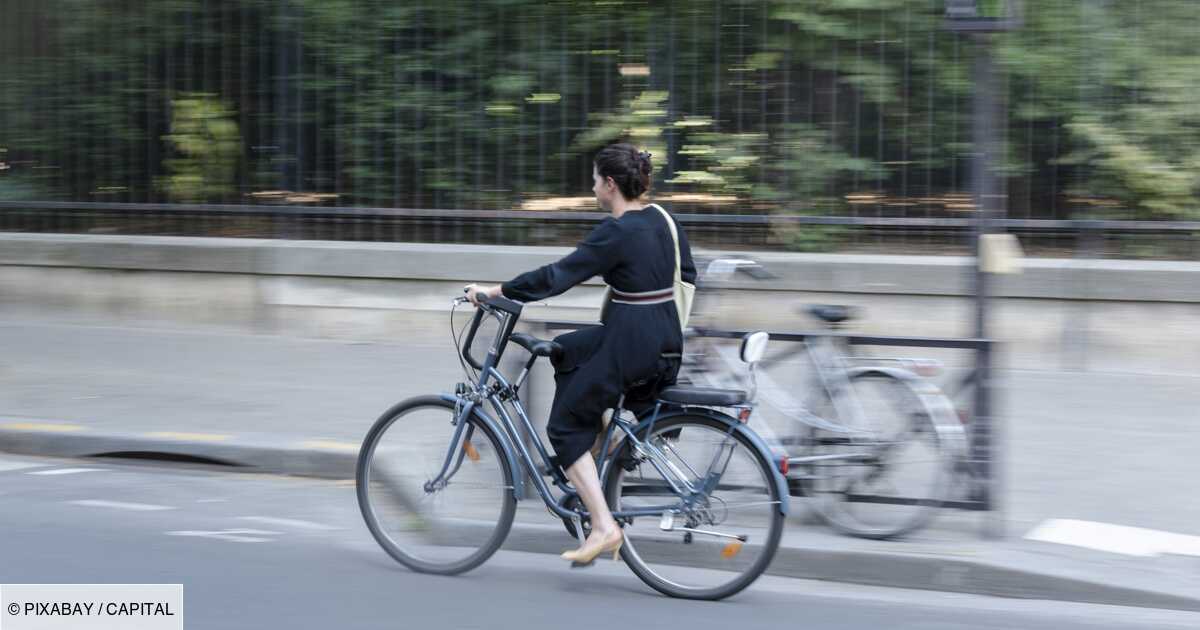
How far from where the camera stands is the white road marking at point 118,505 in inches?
238

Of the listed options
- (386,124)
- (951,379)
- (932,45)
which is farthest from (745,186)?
(951,379)

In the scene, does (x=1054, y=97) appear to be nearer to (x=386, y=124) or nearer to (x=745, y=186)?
(x=745, y=186)

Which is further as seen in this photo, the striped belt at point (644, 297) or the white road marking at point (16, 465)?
the white road marking at point (16, 465)

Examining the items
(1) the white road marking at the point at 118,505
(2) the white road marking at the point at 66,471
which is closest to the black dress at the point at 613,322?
(1) the white road marking at the point at 118,505

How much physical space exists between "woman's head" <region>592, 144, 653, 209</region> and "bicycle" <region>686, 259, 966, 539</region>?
0.67 m

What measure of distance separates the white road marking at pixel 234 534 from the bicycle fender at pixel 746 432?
6.23 feet

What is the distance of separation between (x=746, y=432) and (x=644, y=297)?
63cm

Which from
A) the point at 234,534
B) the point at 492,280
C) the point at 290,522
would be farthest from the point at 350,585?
the point at 492,280

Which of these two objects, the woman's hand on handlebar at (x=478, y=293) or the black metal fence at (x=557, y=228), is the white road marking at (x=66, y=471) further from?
the black metal fence at (x=557, y=228)

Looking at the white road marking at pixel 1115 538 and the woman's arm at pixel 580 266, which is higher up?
the woman's arm at pixel 580 266

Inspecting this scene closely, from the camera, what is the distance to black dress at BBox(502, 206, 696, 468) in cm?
469

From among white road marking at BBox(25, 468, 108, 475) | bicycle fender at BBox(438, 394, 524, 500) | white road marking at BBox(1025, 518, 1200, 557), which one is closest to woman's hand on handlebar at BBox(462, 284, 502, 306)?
bicycle fender at BBox(438, 394, 524, 500)

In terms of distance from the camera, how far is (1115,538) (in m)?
5.23

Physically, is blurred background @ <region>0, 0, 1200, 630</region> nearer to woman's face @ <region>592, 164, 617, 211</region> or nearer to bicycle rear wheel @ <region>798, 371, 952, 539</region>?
bicycle rear wheel @ <region>798, 371, 952, 539</region>
